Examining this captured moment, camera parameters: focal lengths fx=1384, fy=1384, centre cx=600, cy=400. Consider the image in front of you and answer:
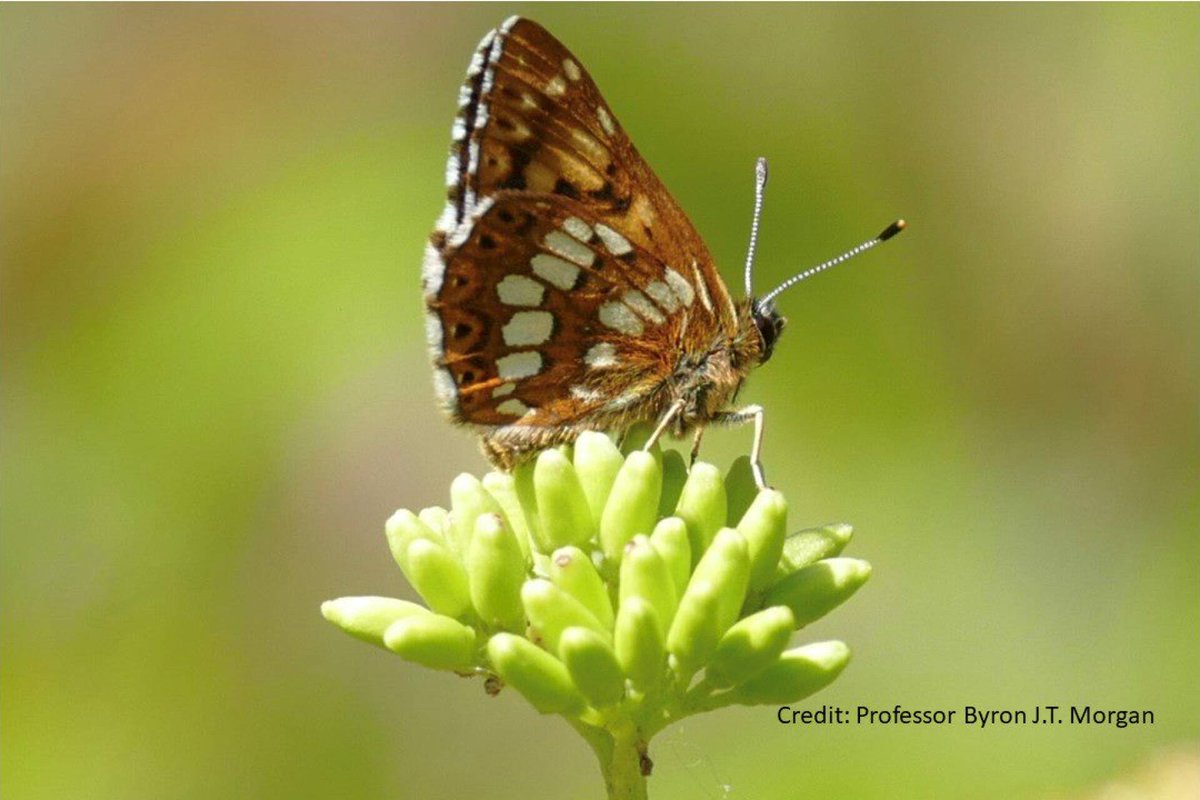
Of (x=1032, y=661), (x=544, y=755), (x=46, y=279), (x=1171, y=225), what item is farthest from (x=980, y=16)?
(x=46, y=279)

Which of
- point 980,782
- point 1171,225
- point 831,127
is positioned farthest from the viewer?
point 831,127

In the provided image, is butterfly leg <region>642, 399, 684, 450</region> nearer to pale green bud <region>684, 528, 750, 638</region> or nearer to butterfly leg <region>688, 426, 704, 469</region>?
butterfly leg <region>688, 426, 704, 469</region>

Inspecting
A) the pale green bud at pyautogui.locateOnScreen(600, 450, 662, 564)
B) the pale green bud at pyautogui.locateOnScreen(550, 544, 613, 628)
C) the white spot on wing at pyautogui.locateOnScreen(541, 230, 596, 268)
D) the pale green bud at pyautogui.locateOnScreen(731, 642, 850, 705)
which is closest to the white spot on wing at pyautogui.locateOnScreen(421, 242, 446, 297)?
the white spot on wing at pyautogui.locateOnScreen(541, 230, 596, 268)

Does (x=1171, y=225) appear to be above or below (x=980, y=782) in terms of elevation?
above

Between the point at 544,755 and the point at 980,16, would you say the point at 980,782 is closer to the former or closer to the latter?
the point at 544,755

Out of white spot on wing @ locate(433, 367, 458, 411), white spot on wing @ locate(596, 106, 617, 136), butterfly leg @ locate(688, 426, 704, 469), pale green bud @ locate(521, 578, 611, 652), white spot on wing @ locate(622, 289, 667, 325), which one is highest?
white spot on wing @ locate(596, 106, 617, 136)

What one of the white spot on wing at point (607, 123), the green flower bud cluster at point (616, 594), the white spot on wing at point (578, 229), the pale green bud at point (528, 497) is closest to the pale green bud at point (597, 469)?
the green flower bud cluster at point (616, 594)

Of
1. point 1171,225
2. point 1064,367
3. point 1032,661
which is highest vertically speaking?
point 1171,225

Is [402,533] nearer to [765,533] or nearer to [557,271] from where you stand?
[765,533]
